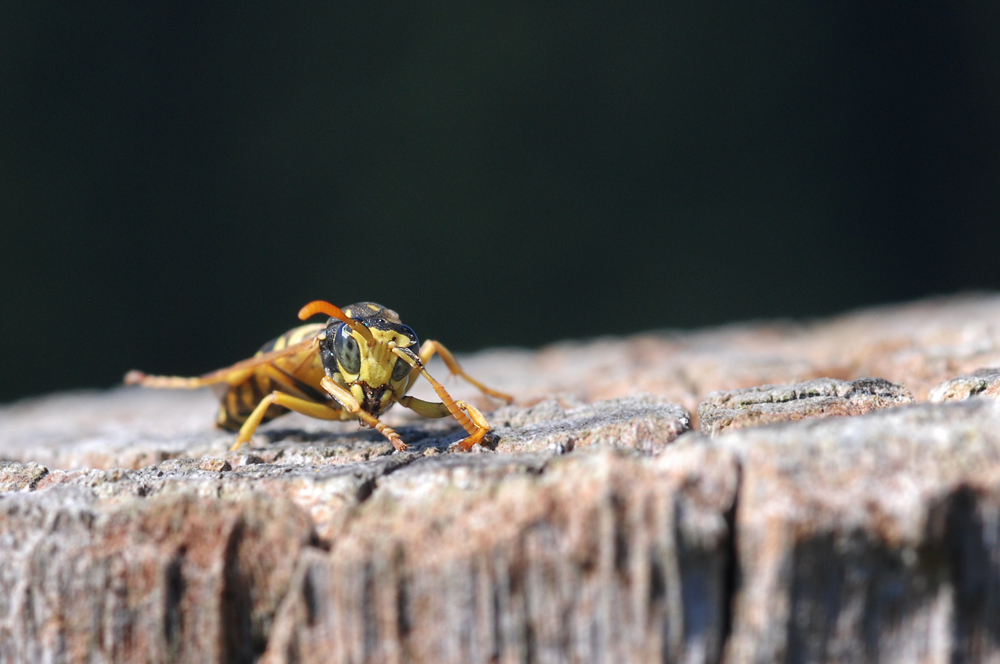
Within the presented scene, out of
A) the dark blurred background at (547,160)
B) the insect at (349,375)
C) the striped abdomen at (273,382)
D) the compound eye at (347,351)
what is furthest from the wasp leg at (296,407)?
the dark blurred background at (547,160)

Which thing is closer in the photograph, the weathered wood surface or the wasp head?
the weathered wood surface

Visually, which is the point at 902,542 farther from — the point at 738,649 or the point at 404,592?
the point at 404,592

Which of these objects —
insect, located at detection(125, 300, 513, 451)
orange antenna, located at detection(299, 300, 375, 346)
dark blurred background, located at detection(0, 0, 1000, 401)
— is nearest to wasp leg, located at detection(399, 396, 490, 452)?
insect, located at detection(125, 300, 513, 451)

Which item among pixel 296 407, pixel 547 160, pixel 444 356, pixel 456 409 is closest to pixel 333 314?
pixel 456 409

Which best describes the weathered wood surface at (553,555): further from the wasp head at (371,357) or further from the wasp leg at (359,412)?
the wasp head at (371,357)

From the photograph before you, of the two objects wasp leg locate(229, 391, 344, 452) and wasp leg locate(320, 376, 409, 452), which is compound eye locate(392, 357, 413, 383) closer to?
wasp leg locate(320, 376, 409, 452)

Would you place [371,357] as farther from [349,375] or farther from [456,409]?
[456,409]
